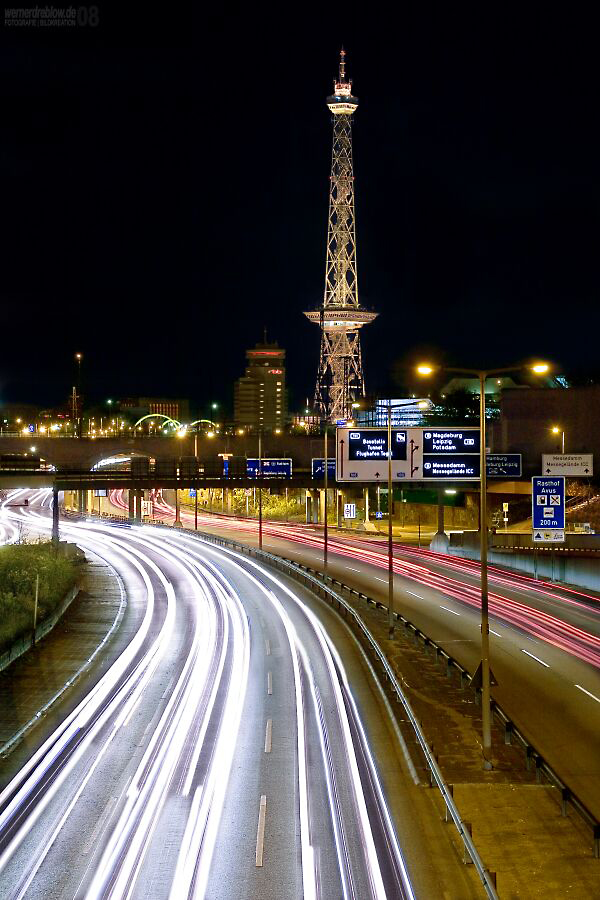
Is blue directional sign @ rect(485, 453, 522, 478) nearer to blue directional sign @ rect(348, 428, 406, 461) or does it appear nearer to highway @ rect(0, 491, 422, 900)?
blue directional sign @ rect(348, 428, 406, 461)

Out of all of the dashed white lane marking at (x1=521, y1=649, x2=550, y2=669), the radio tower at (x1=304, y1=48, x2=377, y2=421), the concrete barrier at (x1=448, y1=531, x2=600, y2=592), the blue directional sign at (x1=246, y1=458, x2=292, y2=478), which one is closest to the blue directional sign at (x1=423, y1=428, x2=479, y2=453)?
the concrete barrier at (x1=448, y1=531, x2=600, y2=592)

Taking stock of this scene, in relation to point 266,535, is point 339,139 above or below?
above

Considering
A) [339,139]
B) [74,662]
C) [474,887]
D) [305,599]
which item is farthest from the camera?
[339,139]

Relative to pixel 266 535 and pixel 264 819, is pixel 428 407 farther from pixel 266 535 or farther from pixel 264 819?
pixel 264 819

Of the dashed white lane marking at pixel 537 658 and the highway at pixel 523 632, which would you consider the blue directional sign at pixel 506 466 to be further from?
the dashed white lane marking at pixel 537 658

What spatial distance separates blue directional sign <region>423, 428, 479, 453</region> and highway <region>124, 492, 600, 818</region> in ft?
24.8

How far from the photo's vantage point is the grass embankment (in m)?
37.1

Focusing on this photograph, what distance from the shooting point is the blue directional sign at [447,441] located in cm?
4778

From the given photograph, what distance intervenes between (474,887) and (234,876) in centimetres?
359

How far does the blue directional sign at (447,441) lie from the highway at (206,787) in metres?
15.3

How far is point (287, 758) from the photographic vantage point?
20.6m

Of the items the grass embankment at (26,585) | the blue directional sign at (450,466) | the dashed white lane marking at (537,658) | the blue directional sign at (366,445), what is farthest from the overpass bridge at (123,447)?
the dashed white lane marking at (537,658)

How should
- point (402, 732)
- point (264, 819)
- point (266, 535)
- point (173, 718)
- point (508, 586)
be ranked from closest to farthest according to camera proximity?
point (264, 819), point (402, 732), point (173, 718), point (508, 586), point (266, 535)

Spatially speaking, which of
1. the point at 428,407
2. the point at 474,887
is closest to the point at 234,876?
the point at 474,887
